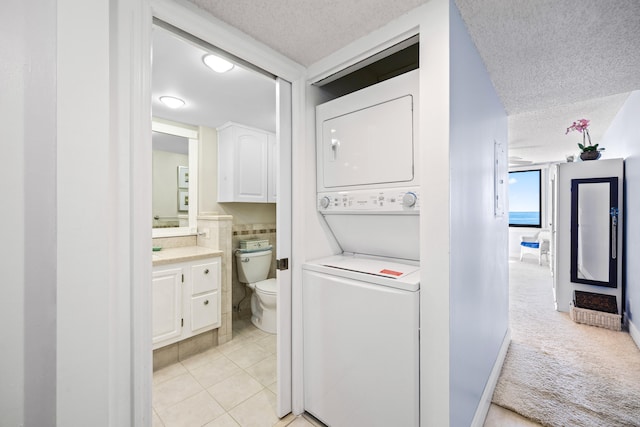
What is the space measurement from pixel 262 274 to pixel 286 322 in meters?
1.49

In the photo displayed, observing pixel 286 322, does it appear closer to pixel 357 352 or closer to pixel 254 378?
pixel 357 352

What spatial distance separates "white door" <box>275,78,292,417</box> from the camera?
1.59m

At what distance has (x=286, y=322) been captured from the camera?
163cm

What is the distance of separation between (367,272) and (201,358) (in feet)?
6.23

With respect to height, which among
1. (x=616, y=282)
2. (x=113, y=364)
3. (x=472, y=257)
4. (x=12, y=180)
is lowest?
(x=616, y=282)

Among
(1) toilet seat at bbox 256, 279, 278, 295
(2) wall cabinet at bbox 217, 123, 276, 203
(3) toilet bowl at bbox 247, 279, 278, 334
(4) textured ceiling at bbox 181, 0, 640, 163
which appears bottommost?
(3) toilet bowl at bbox 247, 279, 278, 334

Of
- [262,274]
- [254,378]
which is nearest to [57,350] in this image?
[254,378]

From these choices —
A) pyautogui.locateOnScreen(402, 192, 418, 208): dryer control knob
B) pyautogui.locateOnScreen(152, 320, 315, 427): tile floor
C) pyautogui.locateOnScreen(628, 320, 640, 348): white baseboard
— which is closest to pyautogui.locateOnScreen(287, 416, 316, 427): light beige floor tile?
pyautogui.locateOnScreen(152, 320, 315, 427): tile floor

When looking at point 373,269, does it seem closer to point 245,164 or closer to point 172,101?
point 245,164

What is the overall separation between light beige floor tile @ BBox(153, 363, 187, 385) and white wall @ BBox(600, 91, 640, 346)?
167 inches

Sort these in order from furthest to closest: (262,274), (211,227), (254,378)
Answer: (262,274), (211,227), (254,378)

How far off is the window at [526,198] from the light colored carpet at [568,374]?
13.9ft

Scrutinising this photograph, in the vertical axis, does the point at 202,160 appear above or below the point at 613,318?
above

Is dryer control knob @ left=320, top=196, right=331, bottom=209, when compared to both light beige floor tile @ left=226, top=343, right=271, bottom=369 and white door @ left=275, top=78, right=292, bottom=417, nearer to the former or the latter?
white door @ left=275, top=78, right=292, bottom=417
